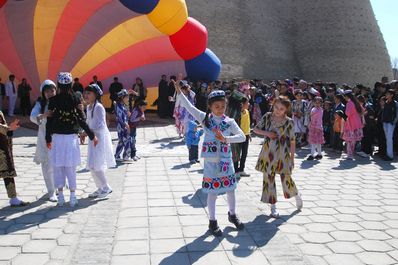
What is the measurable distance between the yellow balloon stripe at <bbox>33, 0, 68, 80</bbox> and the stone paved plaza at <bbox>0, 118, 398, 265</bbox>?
23.7 feet

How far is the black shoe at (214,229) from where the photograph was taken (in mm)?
4336

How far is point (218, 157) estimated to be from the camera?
4.42 m

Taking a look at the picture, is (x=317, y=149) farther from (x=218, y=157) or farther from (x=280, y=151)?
(x=218, y=157)

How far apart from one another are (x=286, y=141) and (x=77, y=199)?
2970 millimetres

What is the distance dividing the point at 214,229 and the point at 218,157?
767mm

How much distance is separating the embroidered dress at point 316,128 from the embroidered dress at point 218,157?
16.7ft

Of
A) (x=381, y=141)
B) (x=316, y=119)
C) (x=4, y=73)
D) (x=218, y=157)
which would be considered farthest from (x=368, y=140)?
(x=4, y=73)

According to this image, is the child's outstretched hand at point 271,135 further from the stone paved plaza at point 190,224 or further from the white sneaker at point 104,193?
the white sneaker at point 104,193

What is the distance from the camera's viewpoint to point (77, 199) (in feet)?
18.9

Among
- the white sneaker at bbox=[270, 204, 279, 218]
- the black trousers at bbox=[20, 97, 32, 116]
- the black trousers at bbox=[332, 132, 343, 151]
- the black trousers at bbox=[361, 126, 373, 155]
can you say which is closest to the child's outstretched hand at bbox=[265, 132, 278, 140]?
the white sneaker at bbox=[270, 204, 279, 218]

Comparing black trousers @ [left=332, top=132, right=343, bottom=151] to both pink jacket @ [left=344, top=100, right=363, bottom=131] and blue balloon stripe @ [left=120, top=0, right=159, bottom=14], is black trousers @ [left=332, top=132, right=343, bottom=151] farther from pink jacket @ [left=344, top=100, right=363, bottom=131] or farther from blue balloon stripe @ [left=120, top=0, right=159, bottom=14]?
blue balloon stripe @ [left=120, top=0, right=159, bottom=14]

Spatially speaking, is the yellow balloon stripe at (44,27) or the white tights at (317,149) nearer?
the white tights at (317,149)

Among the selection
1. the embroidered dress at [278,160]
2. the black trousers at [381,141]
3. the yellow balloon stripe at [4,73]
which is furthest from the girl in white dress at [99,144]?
the yellow balloon stripe at [4,73]

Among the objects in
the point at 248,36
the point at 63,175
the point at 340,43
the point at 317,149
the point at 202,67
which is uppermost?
the point at 248,36
